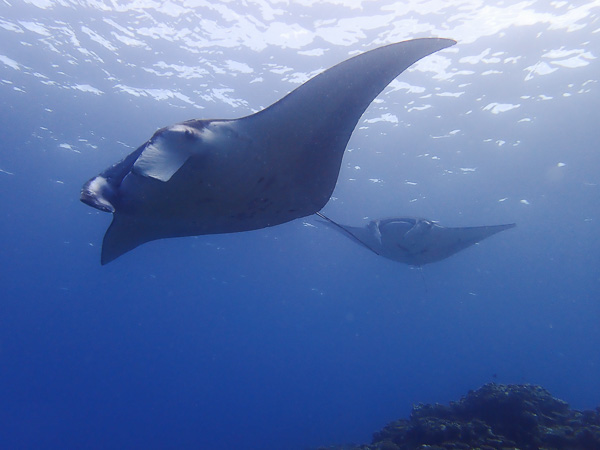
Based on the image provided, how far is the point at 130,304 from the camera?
4822 cm

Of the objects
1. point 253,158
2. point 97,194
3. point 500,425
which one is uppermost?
point 253,158

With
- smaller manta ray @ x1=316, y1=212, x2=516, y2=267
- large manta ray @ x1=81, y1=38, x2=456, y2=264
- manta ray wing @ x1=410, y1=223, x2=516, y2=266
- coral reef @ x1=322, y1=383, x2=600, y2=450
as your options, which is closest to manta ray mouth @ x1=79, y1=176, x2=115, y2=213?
large manta ray @ x1=81, y1=38, x2=456, y2=264

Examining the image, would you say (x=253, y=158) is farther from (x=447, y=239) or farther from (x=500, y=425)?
(x=447, y=239)

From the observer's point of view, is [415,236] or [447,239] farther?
[447,239]

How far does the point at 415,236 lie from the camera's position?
30.5ft

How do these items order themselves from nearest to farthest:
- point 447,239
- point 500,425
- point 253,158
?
point 253,158 → point 500,425 → point 447,239

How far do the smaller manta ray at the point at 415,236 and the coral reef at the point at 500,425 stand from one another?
3527 mm

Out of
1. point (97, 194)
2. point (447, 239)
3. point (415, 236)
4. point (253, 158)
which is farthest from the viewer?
point (447, 239)

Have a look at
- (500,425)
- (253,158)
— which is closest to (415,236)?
(500,425)

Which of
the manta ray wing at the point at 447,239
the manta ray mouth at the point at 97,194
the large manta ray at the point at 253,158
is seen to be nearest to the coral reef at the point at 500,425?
the manta ray wing at the point at 447,239

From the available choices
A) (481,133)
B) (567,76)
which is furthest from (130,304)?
(567,76)

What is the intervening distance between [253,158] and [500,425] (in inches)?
267

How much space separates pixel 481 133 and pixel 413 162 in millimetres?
3455

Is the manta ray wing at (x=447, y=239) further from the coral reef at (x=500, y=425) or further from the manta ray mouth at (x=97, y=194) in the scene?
the manta ray mouth at (x=97, y=194)
